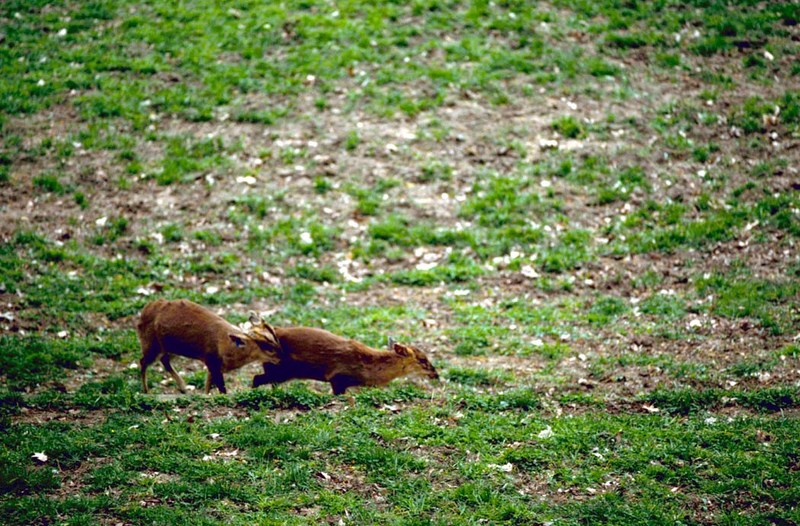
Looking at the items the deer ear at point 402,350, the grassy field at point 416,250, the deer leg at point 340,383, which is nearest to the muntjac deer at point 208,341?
the grassy field at point 416,250

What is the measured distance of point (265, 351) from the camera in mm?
9055

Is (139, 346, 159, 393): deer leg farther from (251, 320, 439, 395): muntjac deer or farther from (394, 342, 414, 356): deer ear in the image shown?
(394, 342, 414, 356): deer ear

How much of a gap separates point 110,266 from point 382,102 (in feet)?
20.0

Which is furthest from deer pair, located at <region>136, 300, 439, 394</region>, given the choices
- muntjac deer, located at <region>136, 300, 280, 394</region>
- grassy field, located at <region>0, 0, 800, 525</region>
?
grassy field, located at <region>0, 0, 800, 525</region>

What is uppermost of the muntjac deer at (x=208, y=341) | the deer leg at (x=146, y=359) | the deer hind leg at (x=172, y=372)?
the muntjac deer at (x=208, y=341)

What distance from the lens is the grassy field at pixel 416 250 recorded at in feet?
23.4

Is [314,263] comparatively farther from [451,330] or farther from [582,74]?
[582,74]

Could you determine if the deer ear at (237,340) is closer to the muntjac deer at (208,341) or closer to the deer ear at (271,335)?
the muntjac deer at (208,341)

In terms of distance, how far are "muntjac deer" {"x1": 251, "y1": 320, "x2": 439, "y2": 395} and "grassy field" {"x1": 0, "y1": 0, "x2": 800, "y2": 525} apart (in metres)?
0.21

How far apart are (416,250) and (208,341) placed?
445cm

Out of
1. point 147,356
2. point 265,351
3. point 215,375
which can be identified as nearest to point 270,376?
point 265,351

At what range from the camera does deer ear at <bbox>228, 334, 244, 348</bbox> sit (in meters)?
8.92

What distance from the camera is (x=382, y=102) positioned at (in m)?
15.7

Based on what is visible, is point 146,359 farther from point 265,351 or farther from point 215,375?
point 265,351
